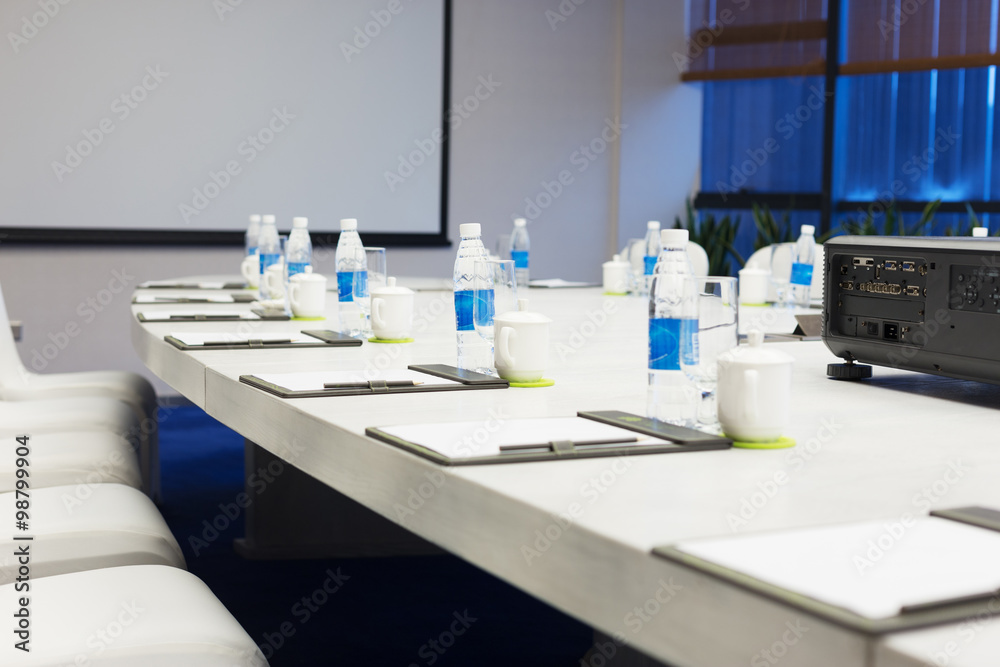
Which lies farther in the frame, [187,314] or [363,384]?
[187,314]

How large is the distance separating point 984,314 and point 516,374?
0.61 m

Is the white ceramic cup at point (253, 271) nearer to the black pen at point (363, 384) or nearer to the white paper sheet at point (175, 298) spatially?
the white paper sheet at point (175, 298)

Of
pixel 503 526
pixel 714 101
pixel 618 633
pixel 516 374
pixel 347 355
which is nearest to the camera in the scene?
pixel 618 633

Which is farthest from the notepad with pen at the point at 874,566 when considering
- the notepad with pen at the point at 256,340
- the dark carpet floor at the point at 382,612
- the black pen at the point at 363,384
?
the dark carpet floor at the point at 382,612

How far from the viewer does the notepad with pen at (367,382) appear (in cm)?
139

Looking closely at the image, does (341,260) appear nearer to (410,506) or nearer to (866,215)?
(410,506)

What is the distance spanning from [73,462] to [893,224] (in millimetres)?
4743

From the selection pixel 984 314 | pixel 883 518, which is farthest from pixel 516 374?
pixel 883 518

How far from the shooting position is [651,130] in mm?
6988

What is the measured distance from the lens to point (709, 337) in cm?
120

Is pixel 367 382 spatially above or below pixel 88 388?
above

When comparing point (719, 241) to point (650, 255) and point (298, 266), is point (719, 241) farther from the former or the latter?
point (298, 266)

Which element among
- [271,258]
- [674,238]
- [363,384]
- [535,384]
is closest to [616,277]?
[271,258]

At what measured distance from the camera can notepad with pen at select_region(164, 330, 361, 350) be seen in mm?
1912
